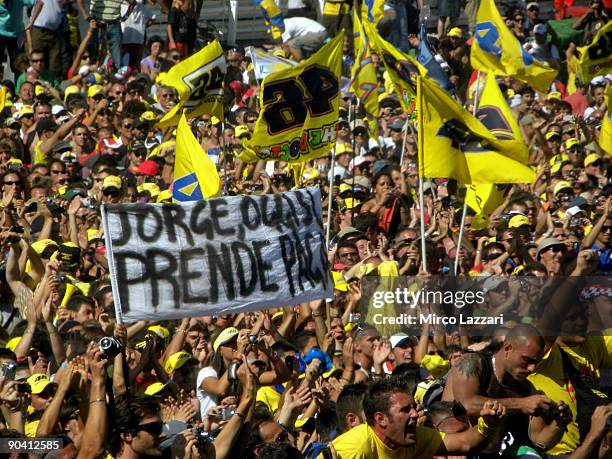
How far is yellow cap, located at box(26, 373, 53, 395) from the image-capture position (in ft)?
25.6

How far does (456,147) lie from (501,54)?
13.1 ft

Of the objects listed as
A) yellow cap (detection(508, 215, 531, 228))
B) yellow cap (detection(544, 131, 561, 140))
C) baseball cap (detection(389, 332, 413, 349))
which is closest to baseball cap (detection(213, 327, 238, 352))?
baseball cap (detection(389, 332, 413, 349))

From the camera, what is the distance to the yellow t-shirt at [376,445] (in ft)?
20.9

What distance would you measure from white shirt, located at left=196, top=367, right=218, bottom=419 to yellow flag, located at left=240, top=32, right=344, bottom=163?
307 cm

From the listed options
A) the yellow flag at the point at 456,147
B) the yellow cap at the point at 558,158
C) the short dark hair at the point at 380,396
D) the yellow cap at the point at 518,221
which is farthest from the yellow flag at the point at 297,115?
the short dark hair at the point at 380,396

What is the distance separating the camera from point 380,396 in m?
6.41

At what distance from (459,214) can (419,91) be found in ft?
9.24

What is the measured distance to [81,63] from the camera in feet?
61.3

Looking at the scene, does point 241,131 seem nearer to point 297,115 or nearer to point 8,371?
point 297,115

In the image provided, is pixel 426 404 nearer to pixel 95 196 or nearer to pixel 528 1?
pixel 95 196

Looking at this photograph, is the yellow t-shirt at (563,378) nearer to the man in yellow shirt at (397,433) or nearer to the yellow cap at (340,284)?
the man in yellow shirt at (397,433)

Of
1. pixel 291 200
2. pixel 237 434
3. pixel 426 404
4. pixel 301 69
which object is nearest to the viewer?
pixel 237 434

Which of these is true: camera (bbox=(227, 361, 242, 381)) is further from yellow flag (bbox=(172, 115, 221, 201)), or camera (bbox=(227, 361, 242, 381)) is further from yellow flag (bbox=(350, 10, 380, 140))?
yellow flag (bbox=(350, 10, 380, 140))

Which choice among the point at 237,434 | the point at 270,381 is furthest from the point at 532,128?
the point at 237,434
